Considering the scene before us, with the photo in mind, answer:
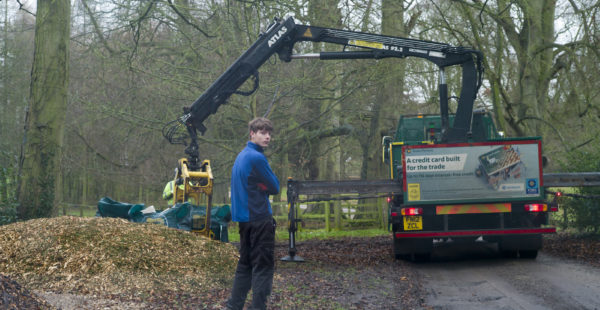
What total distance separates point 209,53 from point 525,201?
1020 cm

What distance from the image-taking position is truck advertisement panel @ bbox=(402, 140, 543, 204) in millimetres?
9688

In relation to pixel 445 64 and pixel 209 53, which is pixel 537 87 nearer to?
pixel 445 64

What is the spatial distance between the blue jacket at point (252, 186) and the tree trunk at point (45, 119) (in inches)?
258

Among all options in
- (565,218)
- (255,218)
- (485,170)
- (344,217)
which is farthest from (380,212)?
(255,218)

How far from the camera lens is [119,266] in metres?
7.16

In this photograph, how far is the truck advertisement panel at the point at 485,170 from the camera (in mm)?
9688

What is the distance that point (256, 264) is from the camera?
5176 millimetres

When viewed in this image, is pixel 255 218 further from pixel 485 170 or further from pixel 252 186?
pixel 485 170

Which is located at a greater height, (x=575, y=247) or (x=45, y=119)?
(x=45, y=119)

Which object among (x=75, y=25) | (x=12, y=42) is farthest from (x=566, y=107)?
(x=12, y=42)

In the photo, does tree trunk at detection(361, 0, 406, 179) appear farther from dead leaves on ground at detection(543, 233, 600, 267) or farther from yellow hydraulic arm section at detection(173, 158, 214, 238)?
yellow hydraulic arm section at detection(173, 158, 214, 238)

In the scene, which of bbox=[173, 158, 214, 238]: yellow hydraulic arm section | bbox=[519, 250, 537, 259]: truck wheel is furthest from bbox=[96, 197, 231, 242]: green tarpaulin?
bbox=[519, 250, 537, 259]: truck wheel

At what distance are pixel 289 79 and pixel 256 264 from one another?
1144 centimetres

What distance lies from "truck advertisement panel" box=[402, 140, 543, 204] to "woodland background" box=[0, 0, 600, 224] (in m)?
3.48
